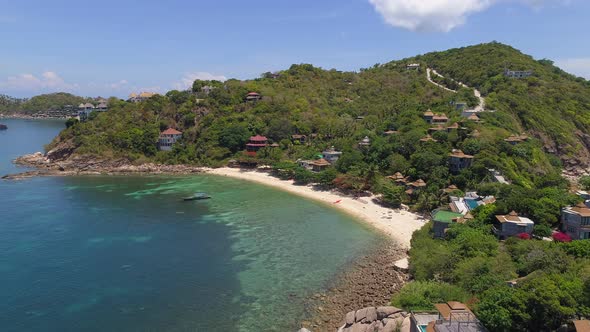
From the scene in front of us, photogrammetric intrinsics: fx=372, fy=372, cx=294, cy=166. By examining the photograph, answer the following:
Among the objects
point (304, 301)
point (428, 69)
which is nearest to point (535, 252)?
point (304, 301)

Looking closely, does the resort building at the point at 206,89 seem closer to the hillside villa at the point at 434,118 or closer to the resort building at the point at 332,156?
the resort building at the point at 332,156

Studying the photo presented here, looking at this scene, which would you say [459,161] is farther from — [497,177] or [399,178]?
[399,178]

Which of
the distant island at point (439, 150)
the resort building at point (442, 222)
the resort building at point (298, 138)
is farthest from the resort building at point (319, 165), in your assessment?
the resort building at point (442, 222)

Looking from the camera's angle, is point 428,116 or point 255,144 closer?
point 428,116

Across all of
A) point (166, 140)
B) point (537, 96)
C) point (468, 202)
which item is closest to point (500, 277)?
point (468, 202)

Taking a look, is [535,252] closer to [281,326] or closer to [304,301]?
[304,301]
